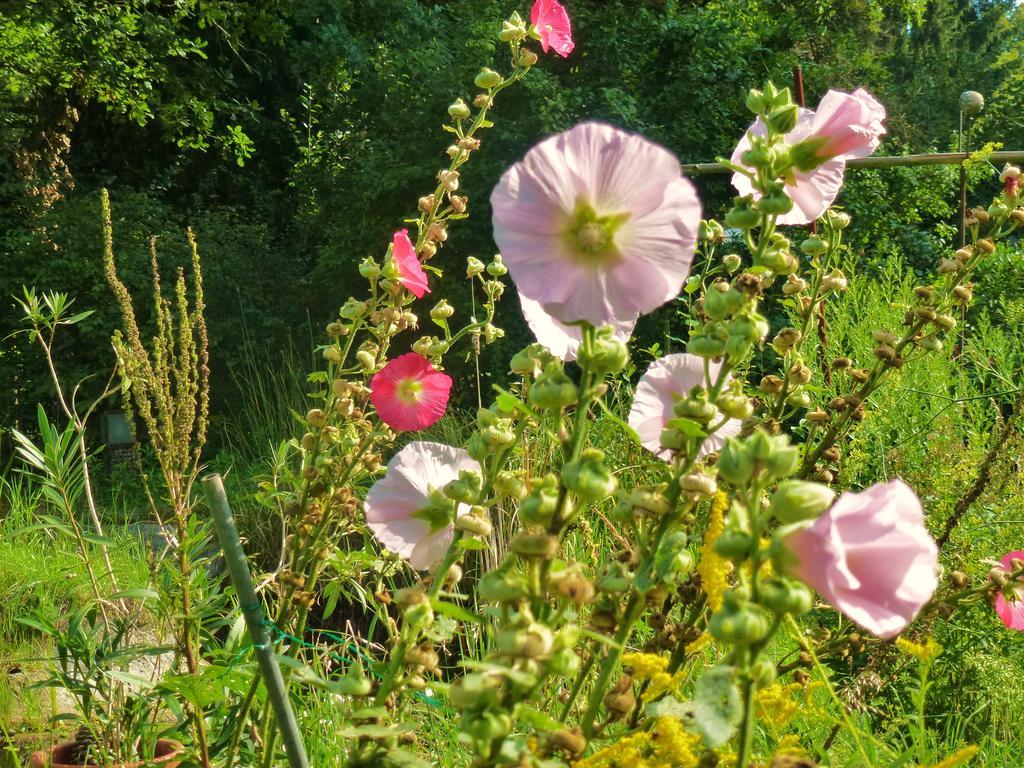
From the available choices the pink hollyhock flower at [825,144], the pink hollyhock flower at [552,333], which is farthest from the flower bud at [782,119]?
the pink hollyhock flower at [552,333]

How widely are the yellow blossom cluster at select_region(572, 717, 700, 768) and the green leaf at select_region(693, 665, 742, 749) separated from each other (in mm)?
121

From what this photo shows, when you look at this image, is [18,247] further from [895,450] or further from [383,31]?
[895,450]

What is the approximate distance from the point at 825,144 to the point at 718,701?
344 millimetres

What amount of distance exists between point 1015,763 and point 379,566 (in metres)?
0.88

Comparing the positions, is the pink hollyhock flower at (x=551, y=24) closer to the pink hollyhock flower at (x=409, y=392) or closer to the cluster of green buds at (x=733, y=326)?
the pink hollyhock flower at (x=409, y=392)

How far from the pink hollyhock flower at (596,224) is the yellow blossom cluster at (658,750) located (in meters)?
0.22

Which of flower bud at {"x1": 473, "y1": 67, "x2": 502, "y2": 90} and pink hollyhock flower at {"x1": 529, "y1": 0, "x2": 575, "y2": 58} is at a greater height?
pink hollyhock flower at {"x1": 529, "y1": 0, "x2": 575, "y2": 58}

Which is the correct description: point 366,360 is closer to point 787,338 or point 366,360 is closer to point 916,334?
point 787,338

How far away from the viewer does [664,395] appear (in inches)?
23.3

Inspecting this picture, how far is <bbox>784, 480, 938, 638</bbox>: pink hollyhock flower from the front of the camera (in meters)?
0.35

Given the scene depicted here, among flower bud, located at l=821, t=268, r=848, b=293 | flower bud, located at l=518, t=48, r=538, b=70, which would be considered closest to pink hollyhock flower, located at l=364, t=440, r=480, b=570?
flower bud, located at l=821, t=268, r=848, b=293

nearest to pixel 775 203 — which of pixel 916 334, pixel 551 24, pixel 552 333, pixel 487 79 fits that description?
pixel 552 333

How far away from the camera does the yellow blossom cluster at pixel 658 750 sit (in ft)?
1.55

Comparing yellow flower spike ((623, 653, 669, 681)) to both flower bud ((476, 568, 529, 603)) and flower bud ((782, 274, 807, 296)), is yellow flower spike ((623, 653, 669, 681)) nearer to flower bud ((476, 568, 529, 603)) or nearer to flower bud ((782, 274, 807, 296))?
flower bud ((476, 568, 529, 603))
